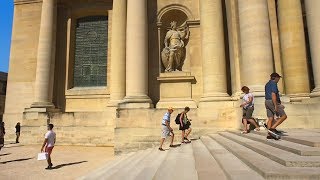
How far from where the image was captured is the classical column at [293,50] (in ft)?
46.3

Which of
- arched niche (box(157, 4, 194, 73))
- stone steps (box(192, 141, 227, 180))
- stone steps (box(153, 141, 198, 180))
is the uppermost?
arched niche (box(157, 4, 194, 73))

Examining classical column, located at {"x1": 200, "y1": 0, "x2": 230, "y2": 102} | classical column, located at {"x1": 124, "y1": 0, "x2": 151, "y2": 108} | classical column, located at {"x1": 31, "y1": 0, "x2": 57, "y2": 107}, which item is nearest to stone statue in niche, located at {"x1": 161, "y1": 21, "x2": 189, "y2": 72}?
classical column, located at {"x1": 124, "y1": 0, "x2": 151, "y2": 108}

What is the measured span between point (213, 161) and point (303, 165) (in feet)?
7.21

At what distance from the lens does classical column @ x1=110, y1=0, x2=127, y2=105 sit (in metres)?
17.2

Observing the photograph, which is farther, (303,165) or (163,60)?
(163,60)

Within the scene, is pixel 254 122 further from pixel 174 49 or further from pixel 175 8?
pixel 175 8

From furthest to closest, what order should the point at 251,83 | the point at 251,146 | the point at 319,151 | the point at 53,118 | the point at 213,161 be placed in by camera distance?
the point at 53,118, the point at 251,83, the point at 251,146, the point at 213,161, the point at 319,151

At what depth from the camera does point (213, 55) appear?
1465 cm

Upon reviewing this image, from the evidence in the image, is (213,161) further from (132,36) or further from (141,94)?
(132,36)

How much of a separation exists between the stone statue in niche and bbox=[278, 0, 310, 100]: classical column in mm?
5287

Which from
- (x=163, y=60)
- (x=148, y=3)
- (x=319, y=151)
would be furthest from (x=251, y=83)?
(x=148, y=3)

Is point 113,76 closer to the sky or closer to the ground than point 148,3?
closer to the ground

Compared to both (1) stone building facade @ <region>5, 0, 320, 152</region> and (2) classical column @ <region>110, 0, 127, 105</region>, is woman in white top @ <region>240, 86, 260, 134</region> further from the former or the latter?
(2) classical column @ <region>110, 0, 127, 105</region>

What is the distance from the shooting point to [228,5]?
15.6 metres
